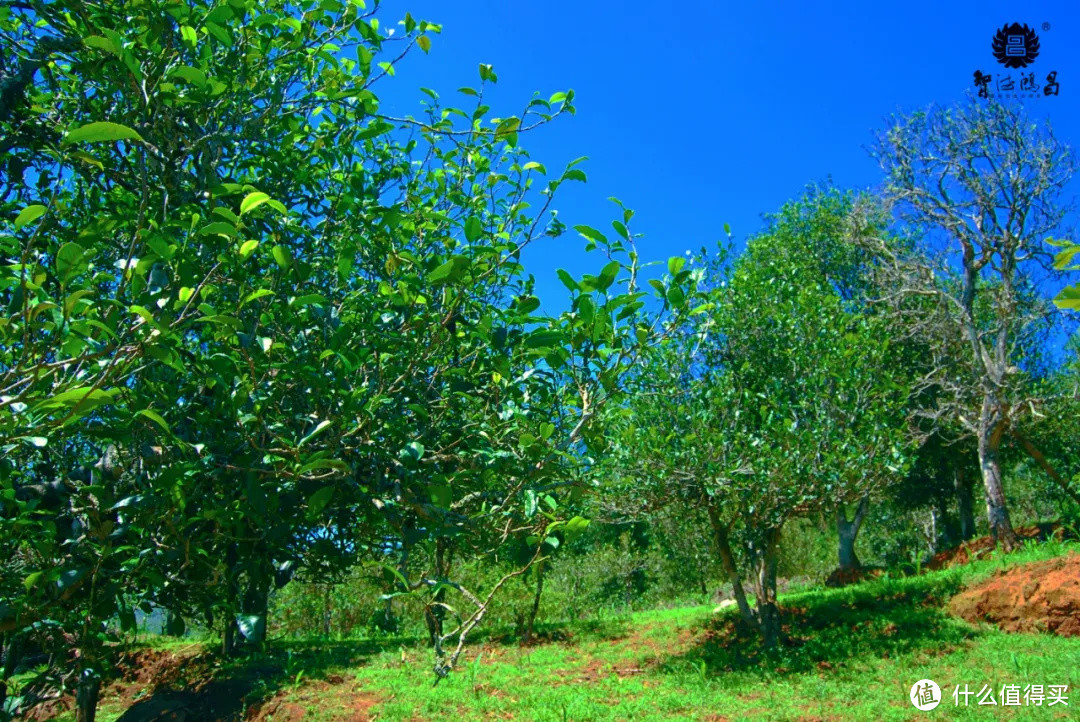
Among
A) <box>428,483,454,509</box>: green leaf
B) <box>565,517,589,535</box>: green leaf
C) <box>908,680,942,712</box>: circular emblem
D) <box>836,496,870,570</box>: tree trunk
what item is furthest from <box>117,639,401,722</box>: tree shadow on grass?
<box>836,496,870,570</box>: tree trunk

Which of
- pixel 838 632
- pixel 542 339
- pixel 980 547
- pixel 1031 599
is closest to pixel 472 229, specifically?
pixel 542 339

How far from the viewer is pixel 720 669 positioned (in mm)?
10750

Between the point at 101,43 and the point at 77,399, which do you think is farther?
the point at 101,43

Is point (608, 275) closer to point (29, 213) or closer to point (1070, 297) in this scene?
point (1070, 297)

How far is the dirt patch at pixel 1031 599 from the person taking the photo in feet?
33.8

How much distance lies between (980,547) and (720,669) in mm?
8651

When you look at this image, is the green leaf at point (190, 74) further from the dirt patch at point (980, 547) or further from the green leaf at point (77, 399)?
the dirt patch at point (980, 547)

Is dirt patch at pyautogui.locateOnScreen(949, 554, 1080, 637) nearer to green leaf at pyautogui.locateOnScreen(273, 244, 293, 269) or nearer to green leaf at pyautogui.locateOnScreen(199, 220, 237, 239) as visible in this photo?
green leaf at pyautogui.locateOnScreen(273, 244, 293, 269)

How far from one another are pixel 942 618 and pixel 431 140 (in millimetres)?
11760

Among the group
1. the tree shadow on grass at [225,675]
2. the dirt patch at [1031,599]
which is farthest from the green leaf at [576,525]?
the dirt patch at [1031,599]

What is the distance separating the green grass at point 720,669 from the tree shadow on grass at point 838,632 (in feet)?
0.10

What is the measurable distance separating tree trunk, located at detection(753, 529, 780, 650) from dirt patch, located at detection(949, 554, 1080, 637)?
9.87ft

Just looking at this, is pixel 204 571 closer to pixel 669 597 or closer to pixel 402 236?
pixel 402 236

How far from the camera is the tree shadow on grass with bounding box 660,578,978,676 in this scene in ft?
34.0
